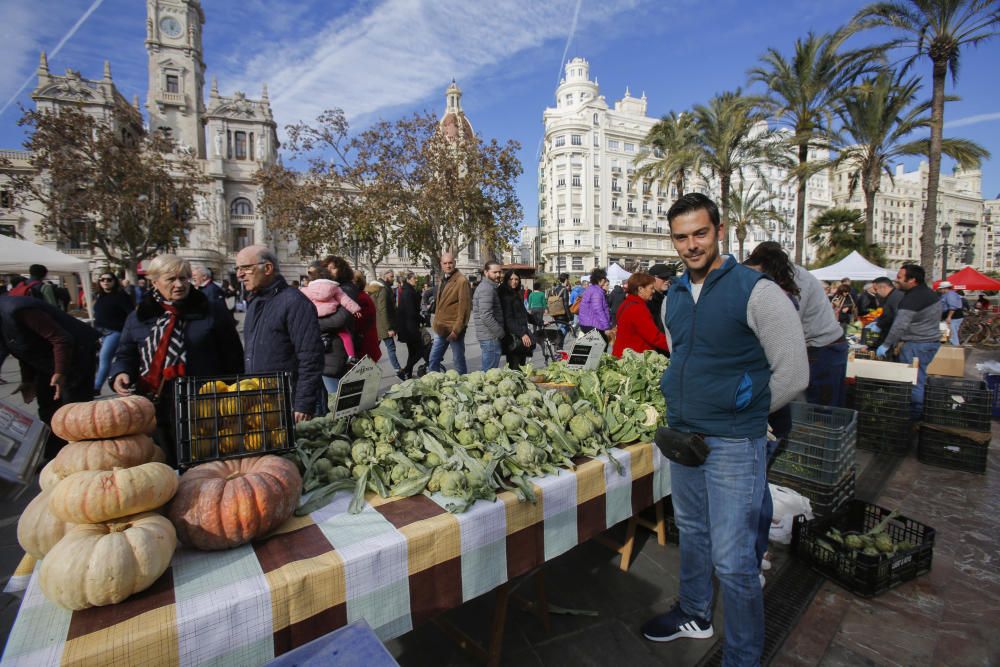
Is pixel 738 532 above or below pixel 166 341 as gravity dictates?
below

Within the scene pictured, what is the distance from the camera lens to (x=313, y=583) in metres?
1.61

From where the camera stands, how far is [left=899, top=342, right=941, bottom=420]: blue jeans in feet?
19.4

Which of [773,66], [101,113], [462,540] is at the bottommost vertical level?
[462,540]

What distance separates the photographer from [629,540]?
3189 millimetres

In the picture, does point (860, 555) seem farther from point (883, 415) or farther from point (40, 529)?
point (40, 529)

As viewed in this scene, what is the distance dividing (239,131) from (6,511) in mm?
65270

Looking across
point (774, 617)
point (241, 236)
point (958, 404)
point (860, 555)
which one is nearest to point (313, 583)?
point (774, 617)

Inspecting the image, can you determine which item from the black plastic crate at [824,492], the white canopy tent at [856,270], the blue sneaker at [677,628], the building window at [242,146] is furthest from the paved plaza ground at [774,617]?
the building window at [242,146]

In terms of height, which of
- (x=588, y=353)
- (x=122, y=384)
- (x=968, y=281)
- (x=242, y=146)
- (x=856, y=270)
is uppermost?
(x=242, y=146)

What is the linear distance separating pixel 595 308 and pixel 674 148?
20.4 meters

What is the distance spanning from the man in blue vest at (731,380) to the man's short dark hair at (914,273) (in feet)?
17.2

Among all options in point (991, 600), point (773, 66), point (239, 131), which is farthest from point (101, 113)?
point (991, 600)

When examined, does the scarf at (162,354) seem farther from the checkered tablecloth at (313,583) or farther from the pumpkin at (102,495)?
the pumpkin at (102,495)

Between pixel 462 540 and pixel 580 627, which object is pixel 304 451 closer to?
pixel 462 540
